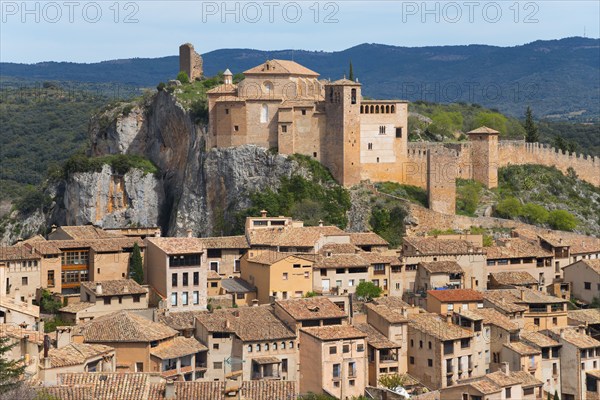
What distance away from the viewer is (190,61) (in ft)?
300

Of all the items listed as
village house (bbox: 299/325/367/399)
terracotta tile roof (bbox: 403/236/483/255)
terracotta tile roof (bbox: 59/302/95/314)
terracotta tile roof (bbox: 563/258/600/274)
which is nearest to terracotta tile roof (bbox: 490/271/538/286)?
terracotta tile roof (bbox: 403/236/483/255)

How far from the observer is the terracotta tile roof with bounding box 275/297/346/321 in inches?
1923

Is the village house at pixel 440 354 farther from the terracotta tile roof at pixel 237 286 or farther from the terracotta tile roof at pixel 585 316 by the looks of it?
the terracotta tile roof at pixel 237 286

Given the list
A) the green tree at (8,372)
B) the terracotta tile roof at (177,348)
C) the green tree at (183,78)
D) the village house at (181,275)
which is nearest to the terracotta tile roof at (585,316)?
the village house at (181,275)

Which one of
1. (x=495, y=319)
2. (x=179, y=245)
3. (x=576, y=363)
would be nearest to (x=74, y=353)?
(x=179, y=245)

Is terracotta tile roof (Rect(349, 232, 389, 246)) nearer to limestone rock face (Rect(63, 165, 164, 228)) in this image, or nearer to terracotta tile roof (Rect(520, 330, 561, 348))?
terracotta tile roof (Rect(520, 330, 561, 348))

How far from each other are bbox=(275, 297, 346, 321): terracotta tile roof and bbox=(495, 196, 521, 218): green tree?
25896 millimetres

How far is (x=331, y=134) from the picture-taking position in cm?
7238

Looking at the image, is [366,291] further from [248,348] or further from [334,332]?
[248,348]

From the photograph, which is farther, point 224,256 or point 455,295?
point 224,256

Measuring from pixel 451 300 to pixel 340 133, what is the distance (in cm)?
1982

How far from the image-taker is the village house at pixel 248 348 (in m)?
46.5

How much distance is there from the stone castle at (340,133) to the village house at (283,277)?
17.3 m

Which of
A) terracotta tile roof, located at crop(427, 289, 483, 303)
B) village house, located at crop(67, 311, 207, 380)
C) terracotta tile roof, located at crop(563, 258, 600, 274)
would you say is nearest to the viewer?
village house, located at crop(67, 311, 207, 380)
